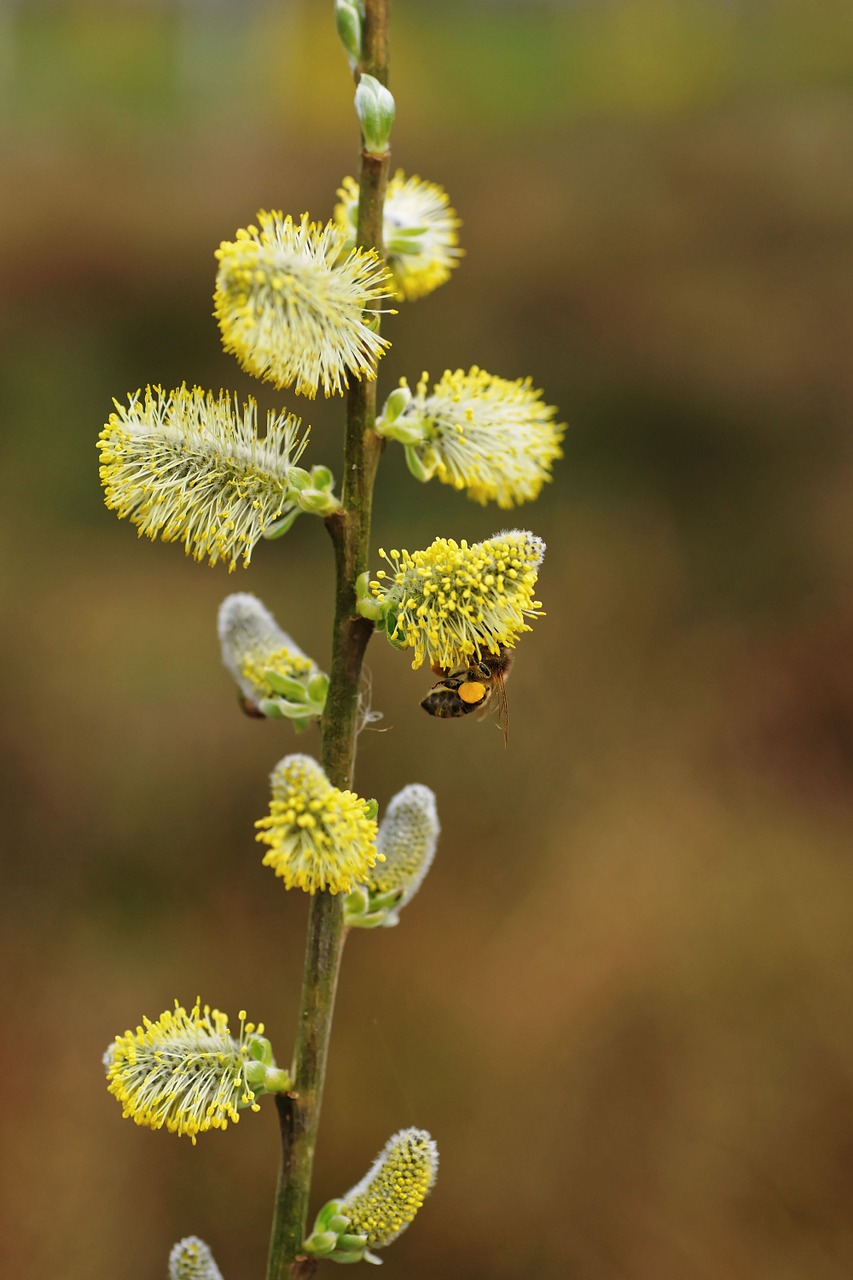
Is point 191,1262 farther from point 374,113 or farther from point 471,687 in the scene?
point 374,113

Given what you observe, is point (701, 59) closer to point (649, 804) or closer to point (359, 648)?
point (649, 804)

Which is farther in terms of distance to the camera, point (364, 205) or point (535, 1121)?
point (535, 1121)

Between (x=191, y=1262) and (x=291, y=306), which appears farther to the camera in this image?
(x=191, y=1262)

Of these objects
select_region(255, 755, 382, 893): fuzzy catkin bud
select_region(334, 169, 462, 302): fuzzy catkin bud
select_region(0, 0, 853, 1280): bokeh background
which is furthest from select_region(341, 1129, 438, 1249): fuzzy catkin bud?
select_region(0, 0, 853, 1280): bokeh background

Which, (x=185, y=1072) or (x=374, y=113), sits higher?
(x=374, y=113)

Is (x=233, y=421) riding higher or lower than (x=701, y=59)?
lower

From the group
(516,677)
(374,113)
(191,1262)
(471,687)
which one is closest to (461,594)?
(471,687)

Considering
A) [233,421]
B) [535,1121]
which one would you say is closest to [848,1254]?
[535,1121]
